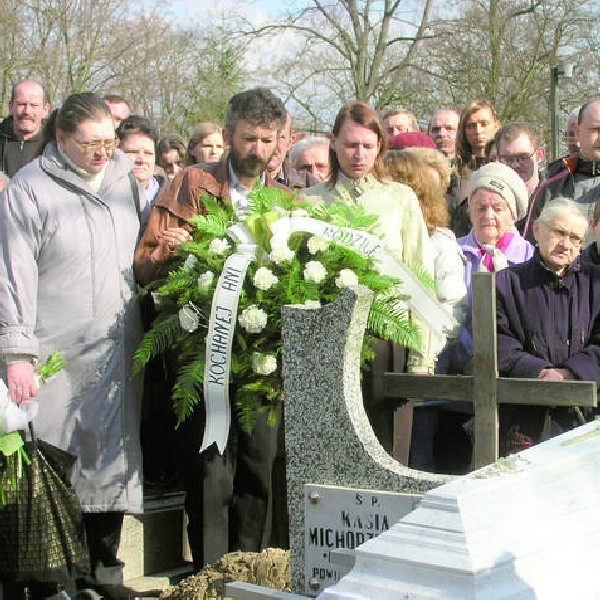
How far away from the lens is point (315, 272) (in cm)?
405

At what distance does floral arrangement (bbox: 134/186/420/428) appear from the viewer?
4078 millimetres

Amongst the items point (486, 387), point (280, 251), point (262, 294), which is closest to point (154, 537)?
point (262, 294)

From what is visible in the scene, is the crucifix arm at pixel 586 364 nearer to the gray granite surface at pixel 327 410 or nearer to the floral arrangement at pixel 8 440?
the gray granite surface at pixel 327 410

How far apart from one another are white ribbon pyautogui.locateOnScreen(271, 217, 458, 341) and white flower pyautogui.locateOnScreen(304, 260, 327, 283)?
0.13 metres

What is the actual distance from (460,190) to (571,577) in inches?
158

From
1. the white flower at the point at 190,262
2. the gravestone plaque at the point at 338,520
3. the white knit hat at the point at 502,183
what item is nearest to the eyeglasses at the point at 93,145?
the white flower at the point at 190,262

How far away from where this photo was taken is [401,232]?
4.78 meters

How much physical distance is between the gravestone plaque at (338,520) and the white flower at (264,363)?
0.72m

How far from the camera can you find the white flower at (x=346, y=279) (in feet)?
13.3

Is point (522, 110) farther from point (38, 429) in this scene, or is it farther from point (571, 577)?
point (571, 577)

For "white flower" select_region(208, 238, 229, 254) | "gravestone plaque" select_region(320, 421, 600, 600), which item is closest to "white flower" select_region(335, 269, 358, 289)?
"white flower" select_region(208, 238, 229, 254)

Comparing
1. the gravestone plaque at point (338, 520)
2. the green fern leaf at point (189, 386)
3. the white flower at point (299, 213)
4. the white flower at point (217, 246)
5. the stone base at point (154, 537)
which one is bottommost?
the stone base at point (154, 537)

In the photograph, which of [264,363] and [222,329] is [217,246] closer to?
[222,329]

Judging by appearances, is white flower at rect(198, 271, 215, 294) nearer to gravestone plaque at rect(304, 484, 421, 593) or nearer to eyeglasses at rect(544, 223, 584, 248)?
gravestone plaque at rect(304, 484, 421, 593)
